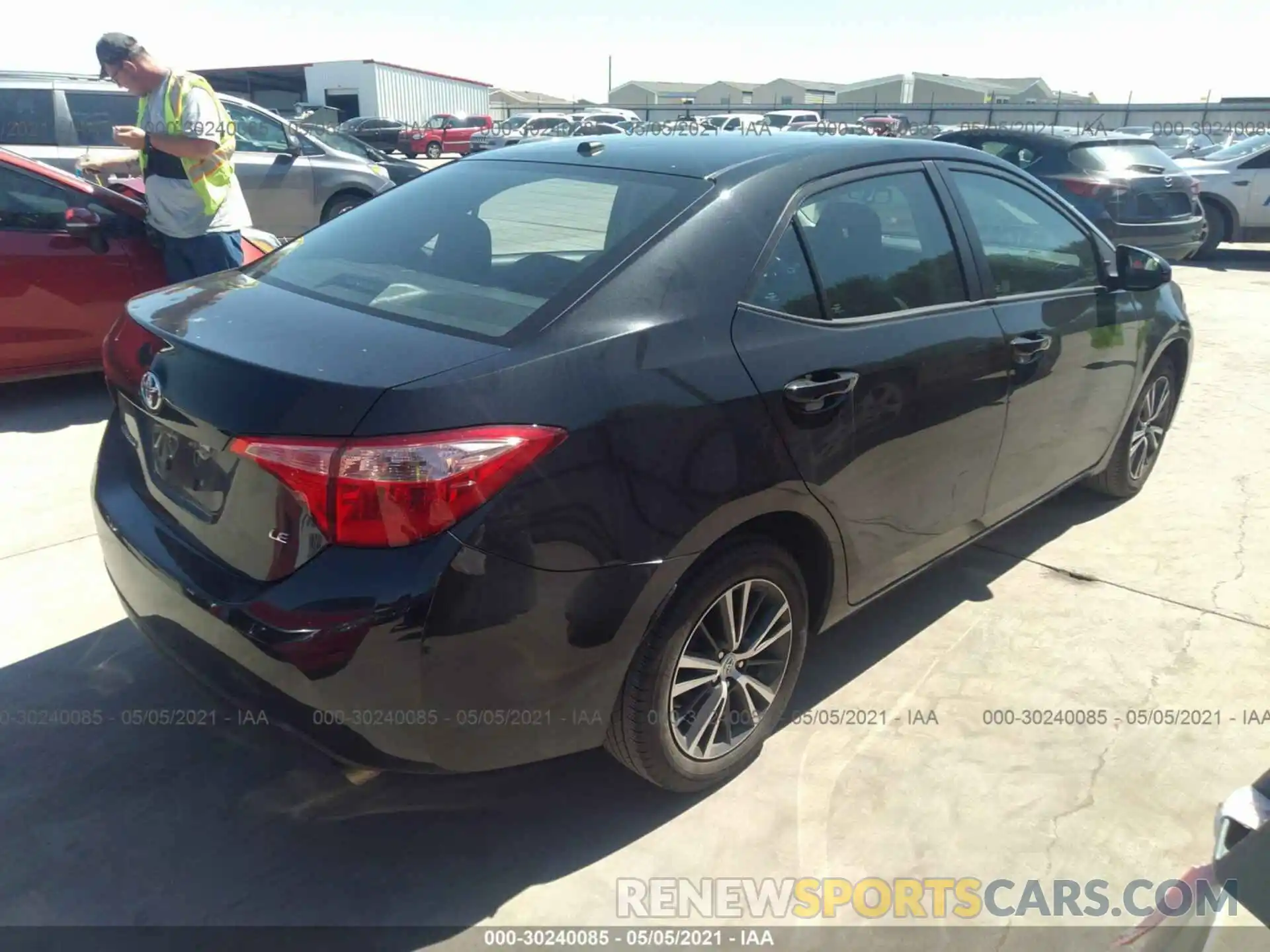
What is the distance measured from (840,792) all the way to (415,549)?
58.1 inches

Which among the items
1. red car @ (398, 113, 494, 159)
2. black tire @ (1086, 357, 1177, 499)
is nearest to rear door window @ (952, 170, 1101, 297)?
black tire @ (1086, 357, 1177, 499)

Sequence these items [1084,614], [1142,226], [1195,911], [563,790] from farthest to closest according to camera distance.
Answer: [1142,226]
[1084,614]
[563,790]
[1195,911]

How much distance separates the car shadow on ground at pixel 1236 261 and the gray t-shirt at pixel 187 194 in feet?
39.2

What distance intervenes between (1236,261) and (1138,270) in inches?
453

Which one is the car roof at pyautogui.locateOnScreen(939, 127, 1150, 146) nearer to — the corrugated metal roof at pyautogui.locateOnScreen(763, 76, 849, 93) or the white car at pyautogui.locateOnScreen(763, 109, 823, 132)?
the white car at pyautogui.locateOnScreen(763, 109, 823, 132)

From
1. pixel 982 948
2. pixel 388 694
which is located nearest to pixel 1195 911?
pixel 982 948

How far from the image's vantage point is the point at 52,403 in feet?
18.7

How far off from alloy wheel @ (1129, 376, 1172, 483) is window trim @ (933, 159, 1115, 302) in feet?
2.66

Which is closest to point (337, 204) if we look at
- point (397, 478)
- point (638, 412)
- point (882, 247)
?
point (882, 247)

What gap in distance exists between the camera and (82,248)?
5348mm

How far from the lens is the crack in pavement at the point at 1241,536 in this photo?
3934mm

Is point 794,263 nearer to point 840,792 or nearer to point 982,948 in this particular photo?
point 840,792

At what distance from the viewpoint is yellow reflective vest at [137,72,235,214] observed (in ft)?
15.3

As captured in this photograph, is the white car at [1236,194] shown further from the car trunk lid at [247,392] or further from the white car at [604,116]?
the white car at [604,116]
